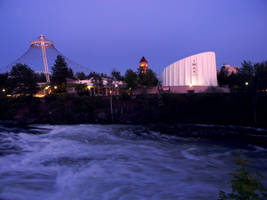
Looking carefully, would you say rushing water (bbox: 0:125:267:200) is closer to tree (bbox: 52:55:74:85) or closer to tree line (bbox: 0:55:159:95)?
tree line (bbox: 0:55:159:95)

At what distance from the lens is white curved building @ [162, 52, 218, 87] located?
136 feet

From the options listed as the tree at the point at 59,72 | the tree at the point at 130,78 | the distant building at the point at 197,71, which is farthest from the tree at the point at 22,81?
the distant building at the point at 197,71

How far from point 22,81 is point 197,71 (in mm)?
36891

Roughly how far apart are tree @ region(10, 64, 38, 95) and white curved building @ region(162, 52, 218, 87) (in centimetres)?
3191

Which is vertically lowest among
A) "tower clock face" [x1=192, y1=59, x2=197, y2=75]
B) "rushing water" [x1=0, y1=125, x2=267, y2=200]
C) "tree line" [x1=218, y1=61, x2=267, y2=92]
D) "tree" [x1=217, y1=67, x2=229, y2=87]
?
"rushing water" [x1=0, y1=125, x2=267, y2=200]

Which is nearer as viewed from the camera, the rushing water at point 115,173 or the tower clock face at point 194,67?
the rushing water at point 115,173

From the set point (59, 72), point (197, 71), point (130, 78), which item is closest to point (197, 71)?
point (197, 71)

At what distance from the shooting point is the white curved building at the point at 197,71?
136 feet

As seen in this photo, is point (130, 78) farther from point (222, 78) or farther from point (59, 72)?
point (222, 78)

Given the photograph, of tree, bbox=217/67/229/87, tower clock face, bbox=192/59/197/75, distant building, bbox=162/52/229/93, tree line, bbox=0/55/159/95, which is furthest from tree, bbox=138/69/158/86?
tree, bbox=217/67/229/87

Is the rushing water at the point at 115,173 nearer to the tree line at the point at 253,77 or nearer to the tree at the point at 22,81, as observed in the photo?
the tree line at the point at 253,77

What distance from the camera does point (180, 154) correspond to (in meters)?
10.2

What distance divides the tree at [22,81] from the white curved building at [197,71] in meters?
31.9

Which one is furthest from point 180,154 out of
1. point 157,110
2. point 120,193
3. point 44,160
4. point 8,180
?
point 157,110
